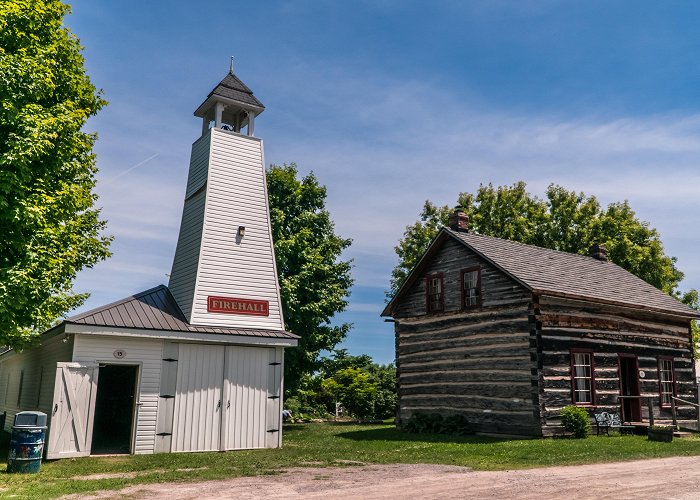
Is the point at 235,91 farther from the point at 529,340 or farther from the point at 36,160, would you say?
the point at 529,340

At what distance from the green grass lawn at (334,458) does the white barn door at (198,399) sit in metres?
0.84

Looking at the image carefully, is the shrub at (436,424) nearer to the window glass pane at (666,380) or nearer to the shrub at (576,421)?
the shrub at (576,421)

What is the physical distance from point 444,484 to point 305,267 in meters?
18.0

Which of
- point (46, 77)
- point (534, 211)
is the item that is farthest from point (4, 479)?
point (534, 211)

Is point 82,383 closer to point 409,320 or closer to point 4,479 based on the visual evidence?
point 4,479

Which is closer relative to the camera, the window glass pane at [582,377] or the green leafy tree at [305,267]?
the window glass pane at [582,377]

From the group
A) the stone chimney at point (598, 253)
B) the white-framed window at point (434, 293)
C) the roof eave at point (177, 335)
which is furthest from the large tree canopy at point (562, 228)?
the roof eave at point (177, 335)

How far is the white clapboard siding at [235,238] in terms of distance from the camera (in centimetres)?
1800

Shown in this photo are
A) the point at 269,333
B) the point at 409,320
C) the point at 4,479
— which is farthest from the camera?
the point at 409,320

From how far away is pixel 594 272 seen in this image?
25844 millimetres

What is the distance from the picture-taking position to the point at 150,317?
55.2ft

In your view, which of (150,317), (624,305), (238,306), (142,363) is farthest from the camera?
(624,305)

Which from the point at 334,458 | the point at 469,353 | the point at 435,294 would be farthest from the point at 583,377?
the point at 334,458

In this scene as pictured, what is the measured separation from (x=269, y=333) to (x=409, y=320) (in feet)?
28.9
